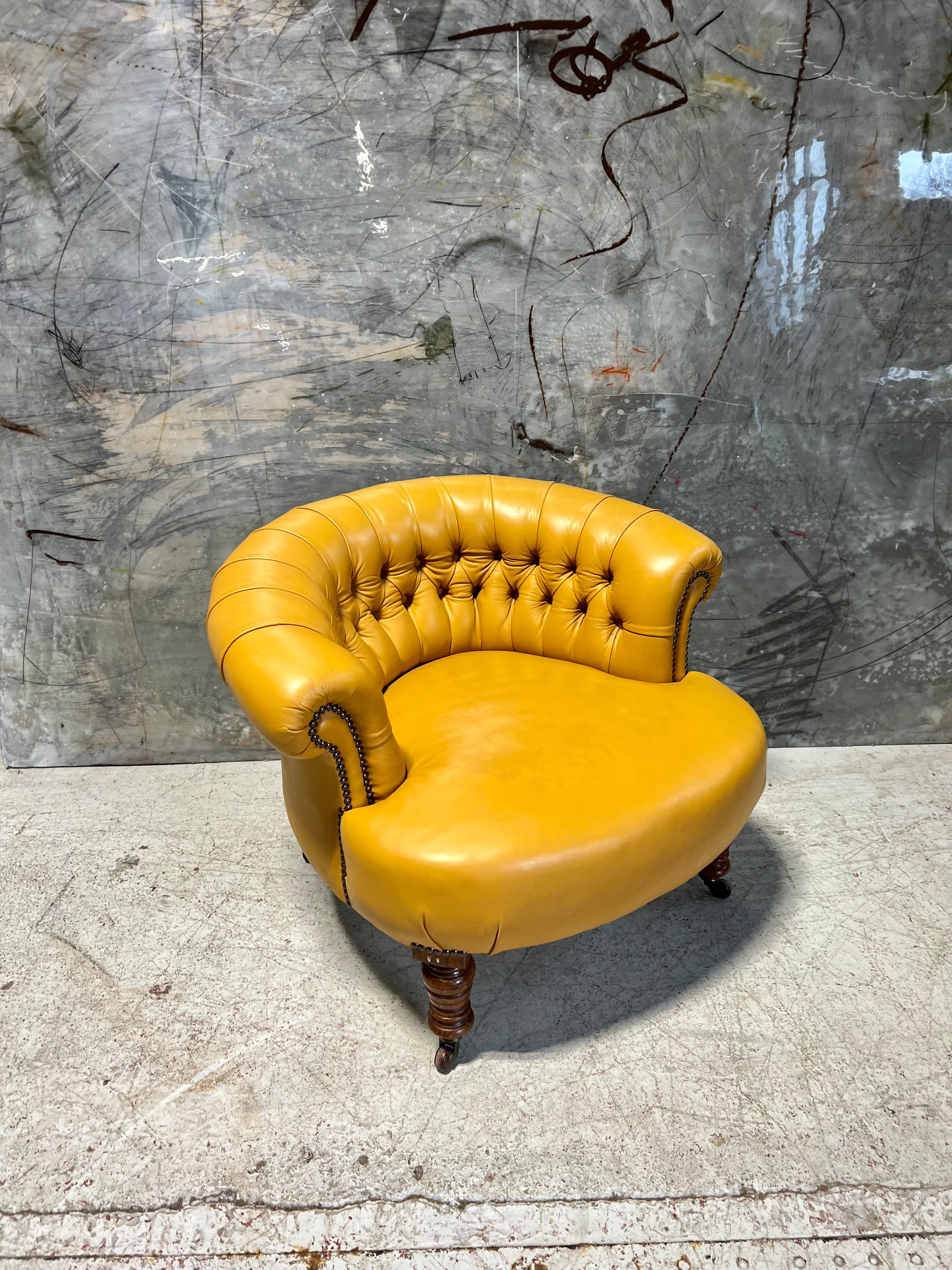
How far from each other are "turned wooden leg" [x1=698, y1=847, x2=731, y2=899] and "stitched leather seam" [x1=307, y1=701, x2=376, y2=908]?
0.76 metres

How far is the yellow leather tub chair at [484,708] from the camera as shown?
1.16m

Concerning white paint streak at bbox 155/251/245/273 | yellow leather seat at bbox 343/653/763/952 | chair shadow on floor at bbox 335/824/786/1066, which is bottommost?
chair shadow on floor at bbox 335/824/786/1066

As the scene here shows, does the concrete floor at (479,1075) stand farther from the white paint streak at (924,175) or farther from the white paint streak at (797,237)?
the white paint streak at (924,175)

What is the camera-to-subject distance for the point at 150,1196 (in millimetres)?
1120

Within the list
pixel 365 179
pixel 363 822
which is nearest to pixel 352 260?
pixel 365 179

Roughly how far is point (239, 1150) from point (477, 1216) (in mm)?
372

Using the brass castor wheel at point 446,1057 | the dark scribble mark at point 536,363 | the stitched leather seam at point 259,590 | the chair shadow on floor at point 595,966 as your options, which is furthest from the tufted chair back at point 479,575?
the brass castor wheel at point 446,1057

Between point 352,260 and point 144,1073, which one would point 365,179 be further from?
point 144,1073

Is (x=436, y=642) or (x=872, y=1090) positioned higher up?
(x=436, y=642)

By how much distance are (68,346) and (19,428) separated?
245mm

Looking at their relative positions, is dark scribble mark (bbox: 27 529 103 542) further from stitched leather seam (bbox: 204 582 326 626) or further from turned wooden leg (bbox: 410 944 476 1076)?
turned wooden leg (bbox: 410 944 476 1076)

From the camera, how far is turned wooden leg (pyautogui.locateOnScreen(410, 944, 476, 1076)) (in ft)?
4.04

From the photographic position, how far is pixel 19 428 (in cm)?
191

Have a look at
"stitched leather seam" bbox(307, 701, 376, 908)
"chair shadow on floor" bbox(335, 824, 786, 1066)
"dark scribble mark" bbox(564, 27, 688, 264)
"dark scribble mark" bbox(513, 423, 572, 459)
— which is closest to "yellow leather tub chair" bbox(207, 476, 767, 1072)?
"stitched leather seam" bbox(307, 701, 376, 908)
